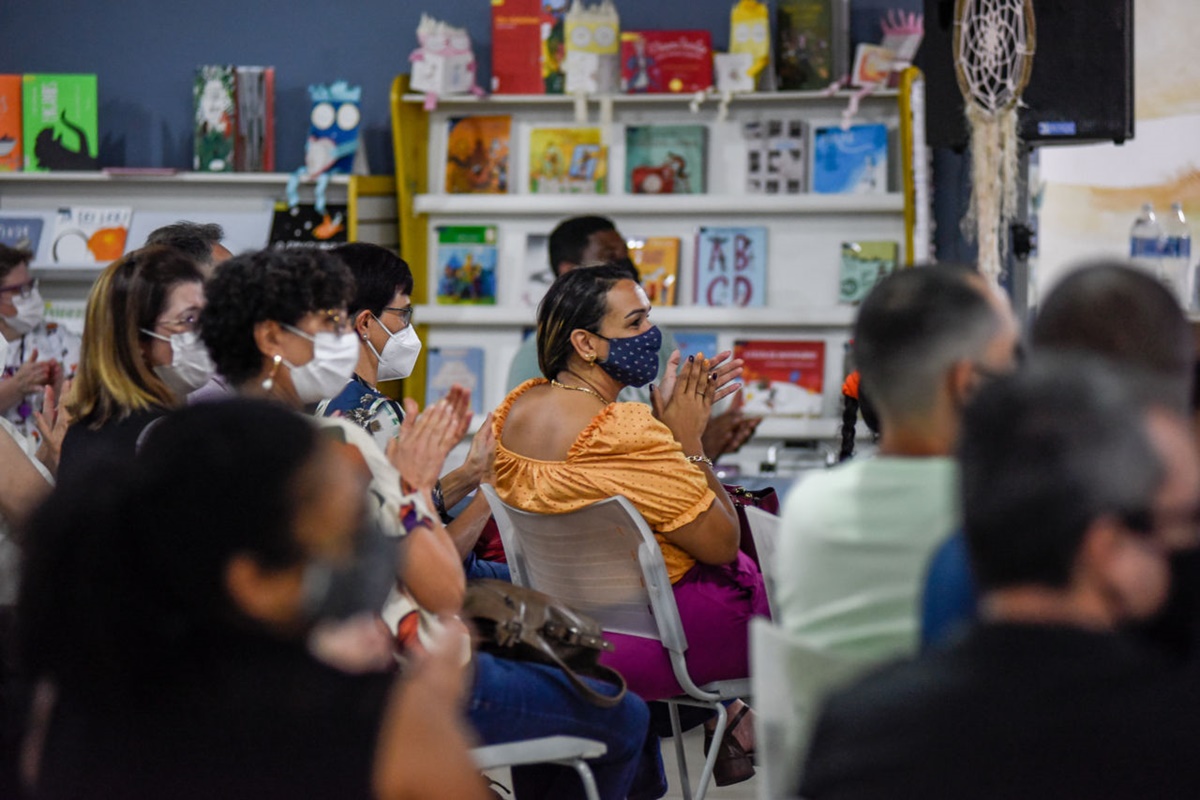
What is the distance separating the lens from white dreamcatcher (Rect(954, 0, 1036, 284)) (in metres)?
4.09

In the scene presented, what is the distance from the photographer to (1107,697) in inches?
45.4

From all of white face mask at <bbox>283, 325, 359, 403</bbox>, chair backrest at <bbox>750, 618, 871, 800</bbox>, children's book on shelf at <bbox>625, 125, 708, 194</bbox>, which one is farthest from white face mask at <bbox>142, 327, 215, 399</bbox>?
children's book on shelf at <bbox>625, 125, 708, 194</bbox>

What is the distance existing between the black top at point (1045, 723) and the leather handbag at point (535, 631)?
1.26 metres

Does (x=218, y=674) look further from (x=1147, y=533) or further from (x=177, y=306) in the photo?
(x=177, y=306)

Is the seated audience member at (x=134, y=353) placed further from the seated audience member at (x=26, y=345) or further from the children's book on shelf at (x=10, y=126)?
the children's book on shelf at (x=10, y=126)

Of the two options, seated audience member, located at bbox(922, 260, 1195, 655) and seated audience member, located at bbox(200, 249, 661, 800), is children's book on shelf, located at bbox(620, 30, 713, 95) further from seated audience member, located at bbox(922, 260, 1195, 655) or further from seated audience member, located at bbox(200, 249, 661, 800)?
seated audience member, located at bbox(922, 260, 1195, 655)

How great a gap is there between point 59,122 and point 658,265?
2464 millimetres

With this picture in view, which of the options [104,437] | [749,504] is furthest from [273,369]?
[749,504]

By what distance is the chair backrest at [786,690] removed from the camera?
Result: 158 cm

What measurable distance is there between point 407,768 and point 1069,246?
4737 millimetres

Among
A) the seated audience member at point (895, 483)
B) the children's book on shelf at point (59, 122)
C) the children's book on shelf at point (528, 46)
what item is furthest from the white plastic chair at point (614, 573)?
the children's book on shelf at point (59, 122)

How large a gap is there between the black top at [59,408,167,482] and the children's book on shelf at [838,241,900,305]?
3.41m

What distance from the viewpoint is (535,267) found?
5758mm

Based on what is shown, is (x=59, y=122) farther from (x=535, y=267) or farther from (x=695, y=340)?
(x=695, y=340)
